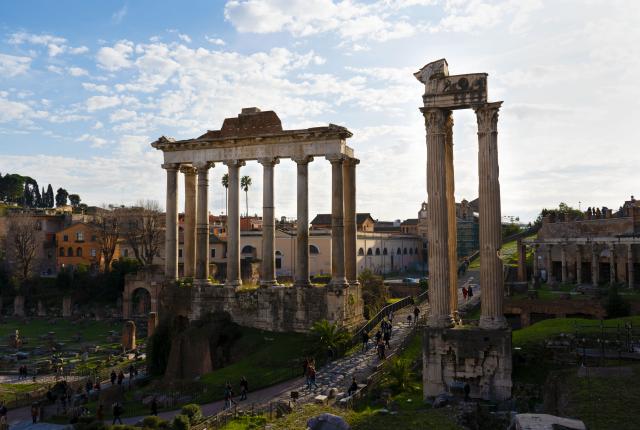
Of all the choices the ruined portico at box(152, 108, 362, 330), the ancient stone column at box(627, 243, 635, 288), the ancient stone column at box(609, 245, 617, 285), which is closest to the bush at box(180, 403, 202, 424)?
the ruined portico at box(152, 108, 362, 330)

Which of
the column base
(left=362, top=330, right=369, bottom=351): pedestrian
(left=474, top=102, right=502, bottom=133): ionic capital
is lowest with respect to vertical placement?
(left=362, top=330, right=369, bottom=351): pedestrian

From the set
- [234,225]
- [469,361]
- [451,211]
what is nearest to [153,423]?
[469,361]

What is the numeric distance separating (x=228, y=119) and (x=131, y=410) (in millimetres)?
15701

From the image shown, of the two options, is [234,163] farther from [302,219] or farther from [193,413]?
[193,413]

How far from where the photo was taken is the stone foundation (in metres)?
17.5

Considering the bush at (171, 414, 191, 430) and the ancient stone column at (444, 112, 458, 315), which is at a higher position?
the ancient stone column at (444, 112, 458, 315)

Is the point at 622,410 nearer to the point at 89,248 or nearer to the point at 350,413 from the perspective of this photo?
the point at 350,413

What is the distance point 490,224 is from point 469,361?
4.45 m

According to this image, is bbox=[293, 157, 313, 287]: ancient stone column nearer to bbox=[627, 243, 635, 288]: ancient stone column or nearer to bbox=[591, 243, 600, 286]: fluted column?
bbox=[627, 243, 635, 288]: ancient stone column

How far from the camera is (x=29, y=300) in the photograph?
61688 millimetres

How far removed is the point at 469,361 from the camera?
58.5 ft

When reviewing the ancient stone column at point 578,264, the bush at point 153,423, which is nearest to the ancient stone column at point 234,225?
the bush at point 153,423

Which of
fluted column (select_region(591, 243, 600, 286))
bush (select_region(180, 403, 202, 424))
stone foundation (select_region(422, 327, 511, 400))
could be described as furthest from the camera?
fluted column (select_region(591, 243, 600, 286))

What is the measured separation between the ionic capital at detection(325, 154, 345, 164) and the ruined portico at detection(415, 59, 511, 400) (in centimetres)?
929
